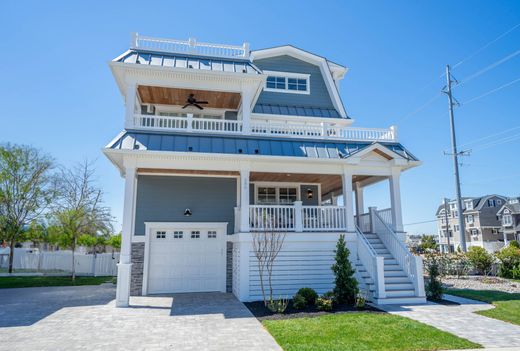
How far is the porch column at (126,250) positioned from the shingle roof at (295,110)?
705 cm

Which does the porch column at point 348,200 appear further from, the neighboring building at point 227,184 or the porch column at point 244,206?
the porch column at point 244,206

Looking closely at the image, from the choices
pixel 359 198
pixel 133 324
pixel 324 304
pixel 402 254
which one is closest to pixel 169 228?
pixel 133 324

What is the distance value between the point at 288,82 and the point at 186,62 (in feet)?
18.3

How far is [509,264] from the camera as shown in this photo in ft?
53.1

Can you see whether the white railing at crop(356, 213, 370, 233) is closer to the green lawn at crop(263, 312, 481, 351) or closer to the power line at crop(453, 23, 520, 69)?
the green lawn at crop(263, 312, 481, 351)

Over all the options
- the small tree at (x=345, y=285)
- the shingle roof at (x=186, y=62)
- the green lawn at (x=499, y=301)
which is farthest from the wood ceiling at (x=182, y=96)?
the green lawn at (x=499, y=301)

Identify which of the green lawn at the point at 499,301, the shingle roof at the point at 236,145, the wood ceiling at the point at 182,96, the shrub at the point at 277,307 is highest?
the wood ceiling at the point at 182,96

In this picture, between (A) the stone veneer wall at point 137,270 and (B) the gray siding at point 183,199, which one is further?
(B) the gray siding at point 183,199

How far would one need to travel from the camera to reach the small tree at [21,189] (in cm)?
2003

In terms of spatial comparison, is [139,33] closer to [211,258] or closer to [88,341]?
[211,258]

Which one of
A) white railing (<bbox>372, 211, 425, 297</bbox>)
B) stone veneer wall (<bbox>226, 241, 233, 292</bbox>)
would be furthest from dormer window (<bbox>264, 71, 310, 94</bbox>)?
stone veneer wall (<bbox>226, 241, 233, 292</bbox>)

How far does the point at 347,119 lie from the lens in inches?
623

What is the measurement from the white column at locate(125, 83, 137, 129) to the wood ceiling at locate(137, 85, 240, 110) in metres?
0.58

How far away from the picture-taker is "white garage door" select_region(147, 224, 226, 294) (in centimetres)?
1152
